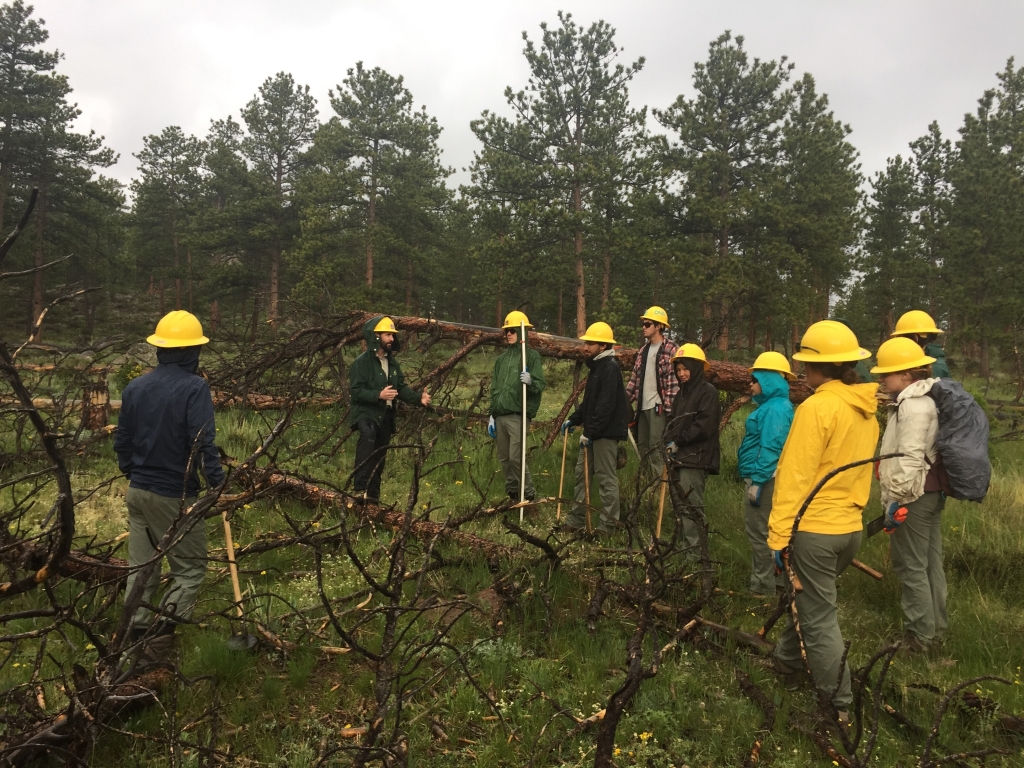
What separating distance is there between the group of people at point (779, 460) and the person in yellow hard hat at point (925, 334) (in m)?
0.01

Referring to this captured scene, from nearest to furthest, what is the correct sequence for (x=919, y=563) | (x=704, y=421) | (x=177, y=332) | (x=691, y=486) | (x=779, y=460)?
(x=779, y=460)
(x=177, y=332)
(x=919, y=563)
(x=704, y=421)
(x=691, y=486)

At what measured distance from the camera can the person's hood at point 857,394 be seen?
10.5ft

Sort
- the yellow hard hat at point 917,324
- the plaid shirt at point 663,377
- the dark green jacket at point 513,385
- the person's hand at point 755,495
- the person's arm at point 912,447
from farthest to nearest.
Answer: the dark green jacket at point 513,385 → the plaid shirt at point 663,377 → the person's hand at point 755,495 → the yellow hard hat at point 917,324 → the person's arm at point 912,447

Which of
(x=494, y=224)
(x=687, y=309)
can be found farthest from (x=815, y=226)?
(x=494, y=224)

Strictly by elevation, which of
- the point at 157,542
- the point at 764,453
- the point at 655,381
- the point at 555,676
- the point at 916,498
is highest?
the point at 655,381

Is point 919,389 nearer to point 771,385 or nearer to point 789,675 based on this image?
point 771,385

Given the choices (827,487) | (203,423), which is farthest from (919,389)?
(203,423)

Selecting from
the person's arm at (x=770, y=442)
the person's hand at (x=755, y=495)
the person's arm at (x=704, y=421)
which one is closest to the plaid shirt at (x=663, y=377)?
the person's arm at (x=704, y=421)

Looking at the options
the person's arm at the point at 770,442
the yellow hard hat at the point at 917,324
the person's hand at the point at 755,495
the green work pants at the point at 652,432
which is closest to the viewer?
the yellow hard hat at the point at 917,324

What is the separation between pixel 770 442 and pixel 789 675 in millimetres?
1822

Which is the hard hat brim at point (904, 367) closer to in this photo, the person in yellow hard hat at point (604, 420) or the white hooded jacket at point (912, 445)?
the white hooded jacket at point (912, 445)

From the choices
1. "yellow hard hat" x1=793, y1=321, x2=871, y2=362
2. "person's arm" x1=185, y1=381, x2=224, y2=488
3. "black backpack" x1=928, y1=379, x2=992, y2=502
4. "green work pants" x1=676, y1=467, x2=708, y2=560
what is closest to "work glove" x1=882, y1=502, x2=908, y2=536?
"black backpack" x1=928, y1=379, x2=992, y2=502

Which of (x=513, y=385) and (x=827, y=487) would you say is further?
(x=513, y=385)

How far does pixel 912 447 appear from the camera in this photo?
3916 millimetres
